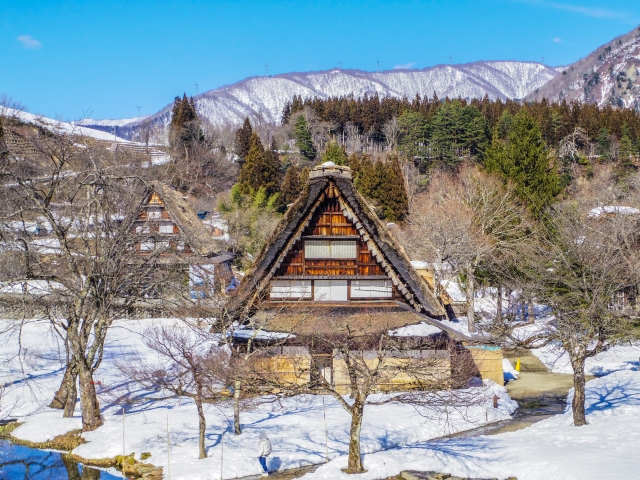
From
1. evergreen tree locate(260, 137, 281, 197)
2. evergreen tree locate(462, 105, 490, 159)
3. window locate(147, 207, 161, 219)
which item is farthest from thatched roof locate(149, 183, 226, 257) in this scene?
evergreen tree locate(462, 105, 490, 159)

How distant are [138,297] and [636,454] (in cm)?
1170

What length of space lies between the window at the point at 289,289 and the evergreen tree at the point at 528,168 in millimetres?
18942

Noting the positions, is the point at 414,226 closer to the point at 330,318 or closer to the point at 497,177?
the point at 497,177

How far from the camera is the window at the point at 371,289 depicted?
18.2m

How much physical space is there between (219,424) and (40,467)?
13.6ft

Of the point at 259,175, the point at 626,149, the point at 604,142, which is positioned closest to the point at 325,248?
the point at 259,175

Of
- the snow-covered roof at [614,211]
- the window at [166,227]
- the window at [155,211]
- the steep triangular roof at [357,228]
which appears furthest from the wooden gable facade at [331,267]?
the window at [155,211]

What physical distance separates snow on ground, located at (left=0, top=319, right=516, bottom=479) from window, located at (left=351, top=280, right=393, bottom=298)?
3250 mm

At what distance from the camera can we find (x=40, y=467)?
13.7 metres

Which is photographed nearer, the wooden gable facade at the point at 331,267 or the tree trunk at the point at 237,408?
the tree trunk at the point at 237,408

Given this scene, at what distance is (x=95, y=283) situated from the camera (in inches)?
583

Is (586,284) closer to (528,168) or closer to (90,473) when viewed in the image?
(90,473)

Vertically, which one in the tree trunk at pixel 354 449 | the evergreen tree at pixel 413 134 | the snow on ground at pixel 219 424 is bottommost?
the snow on ground at pixel 219 424

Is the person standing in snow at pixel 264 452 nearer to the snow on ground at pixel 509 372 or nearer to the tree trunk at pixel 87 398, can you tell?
the tree trunk at pixel 87 398
